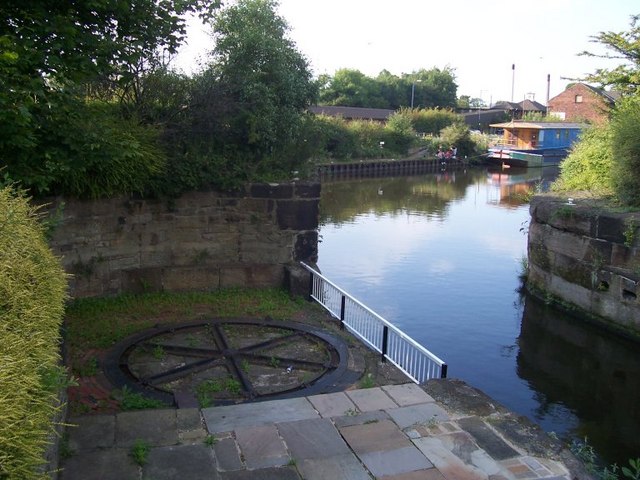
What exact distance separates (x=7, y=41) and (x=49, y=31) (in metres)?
1.11

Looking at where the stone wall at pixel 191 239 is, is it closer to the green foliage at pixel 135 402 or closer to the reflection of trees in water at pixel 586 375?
the green foliage at pixel 135 402

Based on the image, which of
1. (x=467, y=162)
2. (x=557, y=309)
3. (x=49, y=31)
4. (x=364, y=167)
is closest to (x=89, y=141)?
(x=49, y=31)

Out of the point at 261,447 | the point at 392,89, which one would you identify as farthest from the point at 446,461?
the point at 392,89

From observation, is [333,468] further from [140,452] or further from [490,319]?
[490,319]

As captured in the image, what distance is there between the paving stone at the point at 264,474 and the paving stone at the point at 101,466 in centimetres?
62

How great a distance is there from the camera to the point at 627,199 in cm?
1303

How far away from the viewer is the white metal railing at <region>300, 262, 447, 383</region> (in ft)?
23.0

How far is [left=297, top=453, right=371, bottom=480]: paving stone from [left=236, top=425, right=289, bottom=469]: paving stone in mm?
173

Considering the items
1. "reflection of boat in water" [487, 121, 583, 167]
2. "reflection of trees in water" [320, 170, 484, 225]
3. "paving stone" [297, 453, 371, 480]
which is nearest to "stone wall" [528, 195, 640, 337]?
"paving stone" [297, 453, 371, 480]

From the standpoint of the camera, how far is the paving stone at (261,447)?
4391 mm

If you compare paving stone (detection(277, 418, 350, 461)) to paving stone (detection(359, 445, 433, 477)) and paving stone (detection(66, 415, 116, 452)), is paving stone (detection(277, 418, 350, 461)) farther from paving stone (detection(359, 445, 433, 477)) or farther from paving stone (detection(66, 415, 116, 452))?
paving stone (detection(66, 415, 116, 452))

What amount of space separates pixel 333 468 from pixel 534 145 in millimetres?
54755

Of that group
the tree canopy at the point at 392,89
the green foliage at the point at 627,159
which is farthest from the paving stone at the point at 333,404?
the tree canopy at the point at 392,89

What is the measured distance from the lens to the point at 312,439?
4.77 metres
